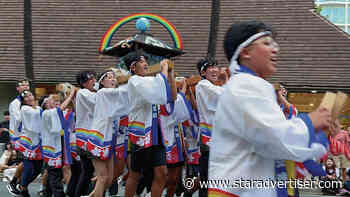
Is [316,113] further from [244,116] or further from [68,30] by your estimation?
[68,30]

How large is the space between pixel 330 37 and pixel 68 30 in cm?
858

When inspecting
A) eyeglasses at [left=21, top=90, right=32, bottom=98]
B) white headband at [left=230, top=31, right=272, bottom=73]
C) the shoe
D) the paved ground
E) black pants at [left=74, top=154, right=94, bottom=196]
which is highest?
white headband at [left=230, top=31, right=272, bottom=73]

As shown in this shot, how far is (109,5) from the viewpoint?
21.0 m

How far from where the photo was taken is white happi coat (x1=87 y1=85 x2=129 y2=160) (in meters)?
7.89

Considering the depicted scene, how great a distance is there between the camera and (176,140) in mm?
9086

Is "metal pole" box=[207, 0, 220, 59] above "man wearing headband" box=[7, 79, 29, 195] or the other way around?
above

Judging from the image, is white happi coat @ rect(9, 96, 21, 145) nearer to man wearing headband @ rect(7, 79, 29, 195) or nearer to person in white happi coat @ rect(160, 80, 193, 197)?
man wearing headband @ rect(7, 79, 29, 195)

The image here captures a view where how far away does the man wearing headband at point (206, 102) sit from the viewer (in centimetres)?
792

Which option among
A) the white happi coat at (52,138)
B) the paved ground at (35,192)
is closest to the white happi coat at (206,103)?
the white happi coat at (52,138)

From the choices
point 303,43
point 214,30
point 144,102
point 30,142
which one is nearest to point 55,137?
point 30,142

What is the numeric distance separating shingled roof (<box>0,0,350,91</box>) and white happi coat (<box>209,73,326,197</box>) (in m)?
14.3

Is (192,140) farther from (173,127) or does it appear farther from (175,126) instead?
(173,127)

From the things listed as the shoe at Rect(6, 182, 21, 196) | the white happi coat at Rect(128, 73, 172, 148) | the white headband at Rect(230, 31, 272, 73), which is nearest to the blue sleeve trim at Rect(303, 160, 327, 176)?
the white headband at Rect(230, 31, 272, 73)

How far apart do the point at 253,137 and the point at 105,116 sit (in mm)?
4975
